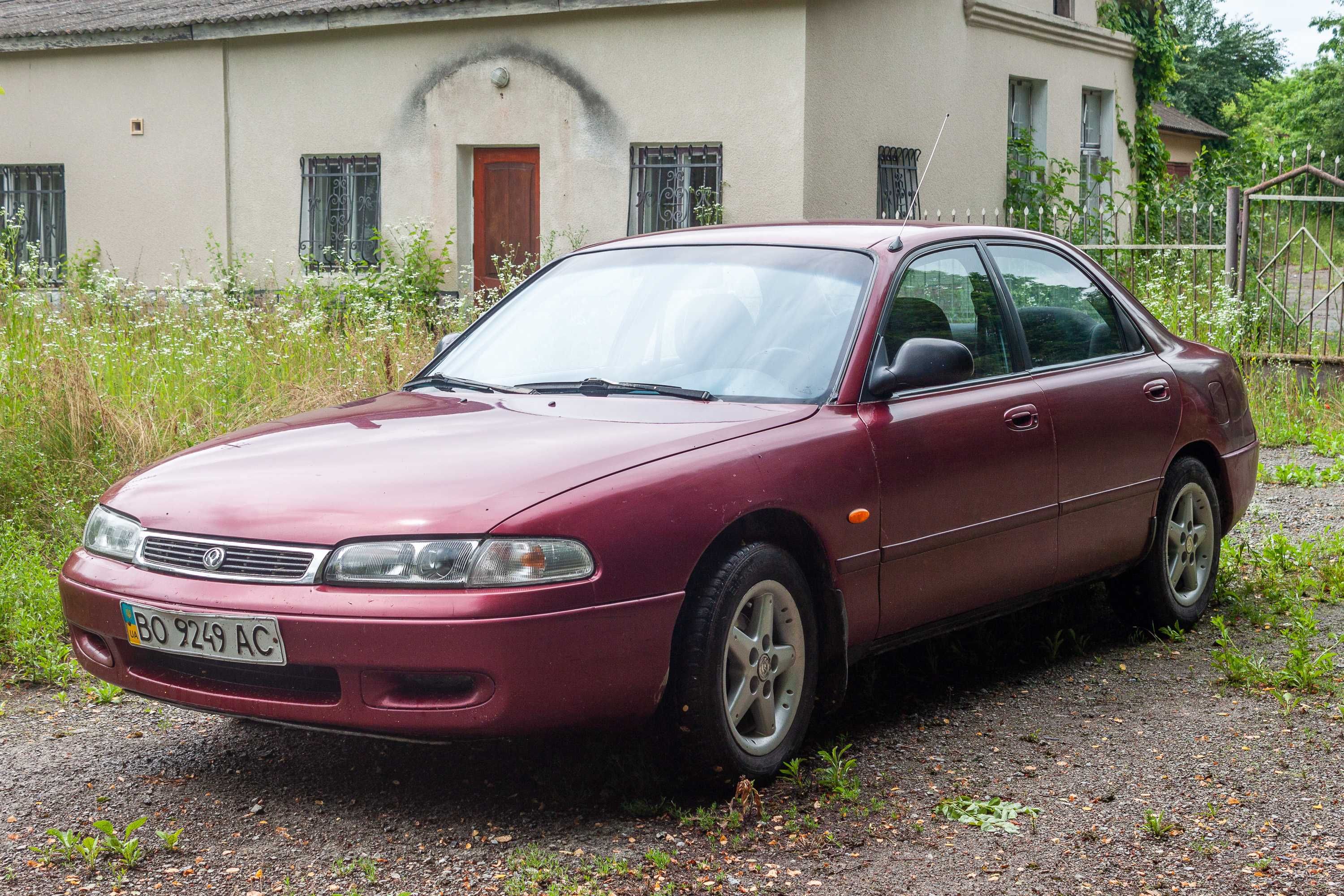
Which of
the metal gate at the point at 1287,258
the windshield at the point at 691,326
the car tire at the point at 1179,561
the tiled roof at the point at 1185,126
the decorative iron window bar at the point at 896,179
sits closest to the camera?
the windshield at the point at 691,326

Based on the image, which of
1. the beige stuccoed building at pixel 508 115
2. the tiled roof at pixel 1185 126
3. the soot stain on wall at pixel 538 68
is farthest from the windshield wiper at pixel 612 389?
A: the tiled roof at pixel 1185 126

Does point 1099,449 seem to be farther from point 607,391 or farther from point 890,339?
point 607,391

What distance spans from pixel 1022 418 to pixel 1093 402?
478mm

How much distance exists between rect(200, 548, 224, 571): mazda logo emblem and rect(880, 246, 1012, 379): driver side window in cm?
204

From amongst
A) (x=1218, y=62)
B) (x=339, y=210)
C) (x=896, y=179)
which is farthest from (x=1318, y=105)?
(x=339, y=210)

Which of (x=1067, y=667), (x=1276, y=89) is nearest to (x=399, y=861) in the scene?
(x=1067, y=667)

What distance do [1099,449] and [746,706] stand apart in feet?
6.33

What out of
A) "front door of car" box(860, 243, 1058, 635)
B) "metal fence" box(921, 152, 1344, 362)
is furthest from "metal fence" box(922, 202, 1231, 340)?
"front door of car" box(860, 243, 1058, 635)

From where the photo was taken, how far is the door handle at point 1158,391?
546 cm

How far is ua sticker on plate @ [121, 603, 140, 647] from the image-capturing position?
3744 mm

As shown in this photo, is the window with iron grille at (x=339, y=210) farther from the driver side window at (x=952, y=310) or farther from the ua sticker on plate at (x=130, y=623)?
the ua sticker on plate at (x=130, y=623)

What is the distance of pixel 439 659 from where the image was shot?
3383 millimetres

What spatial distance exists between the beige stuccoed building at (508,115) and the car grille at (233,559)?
1054cm

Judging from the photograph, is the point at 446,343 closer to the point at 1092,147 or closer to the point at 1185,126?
the point at 1092,147
